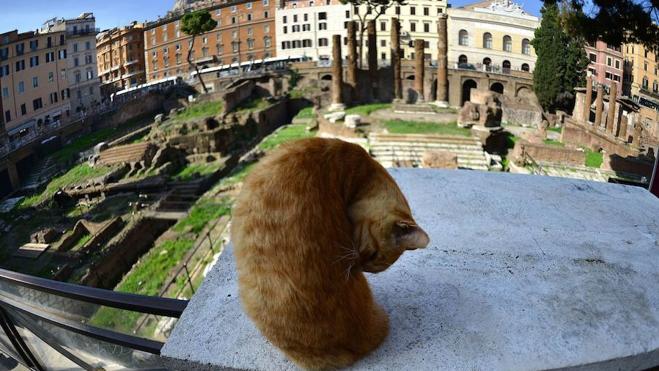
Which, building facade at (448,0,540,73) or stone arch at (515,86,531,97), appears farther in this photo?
stone arch at (515,86,531,97)

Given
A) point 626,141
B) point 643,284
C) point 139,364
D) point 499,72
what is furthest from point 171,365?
point 499,72

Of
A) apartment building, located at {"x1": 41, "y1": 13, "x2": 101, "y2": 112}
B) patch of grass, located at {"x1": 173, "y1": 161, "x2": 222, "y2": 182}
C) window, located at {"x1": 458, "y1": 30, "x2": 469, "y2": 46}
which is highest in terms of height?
window, located at {"x1": 458, "y1": 30, "x2": 469, "y2": 46}

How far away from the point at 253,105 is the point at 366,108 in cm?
412

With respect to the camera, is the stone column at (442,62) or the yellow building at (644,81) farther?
the stone column at (442,62)

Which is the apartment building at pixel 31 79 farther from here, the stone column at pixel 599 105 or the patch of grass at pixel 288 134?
the stone column at pixel 599 105

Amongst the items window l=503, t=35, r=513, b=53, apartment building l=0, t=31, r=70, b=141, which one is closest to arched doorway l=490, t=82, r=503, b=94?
window l=503, t=35, r=513, b=53

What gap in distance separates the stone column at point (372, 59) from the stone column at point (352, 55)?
19.8 inches

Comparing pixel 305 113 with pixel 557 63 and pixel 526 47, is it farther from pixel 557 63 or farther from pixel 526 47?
pixel 557 63

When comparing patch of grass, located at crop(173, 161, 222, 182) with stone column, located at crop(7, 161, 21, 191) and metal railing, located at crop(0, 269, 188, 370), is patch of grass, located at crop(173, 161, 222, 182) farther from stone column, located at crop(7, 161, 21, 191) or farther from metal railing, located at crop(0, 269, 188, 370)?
metal railing, located at crop(0, 269, 188, 370)

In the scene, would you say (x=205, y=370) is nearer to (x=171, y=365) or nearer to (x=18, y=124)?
(x=171, y=365)

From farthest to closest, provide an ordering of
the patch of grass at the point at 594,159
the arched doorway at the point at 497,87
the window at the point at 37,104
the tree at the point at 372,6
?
1. the tree at the point at 372,6
2. the arched doorway at the point at 497,87
3. the window at the point at 37,104
4. the patch of grass at the point at 594,159

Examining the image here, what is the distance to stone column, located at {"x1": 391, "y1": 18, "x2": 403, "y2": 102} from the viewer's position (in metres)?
14.0

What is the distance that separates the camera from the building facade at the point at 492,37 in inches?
365

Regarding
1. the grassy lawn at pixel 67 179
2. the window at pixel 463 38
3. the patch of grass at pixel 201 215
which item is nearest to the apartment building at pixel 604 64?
the window at pixel 463 38
